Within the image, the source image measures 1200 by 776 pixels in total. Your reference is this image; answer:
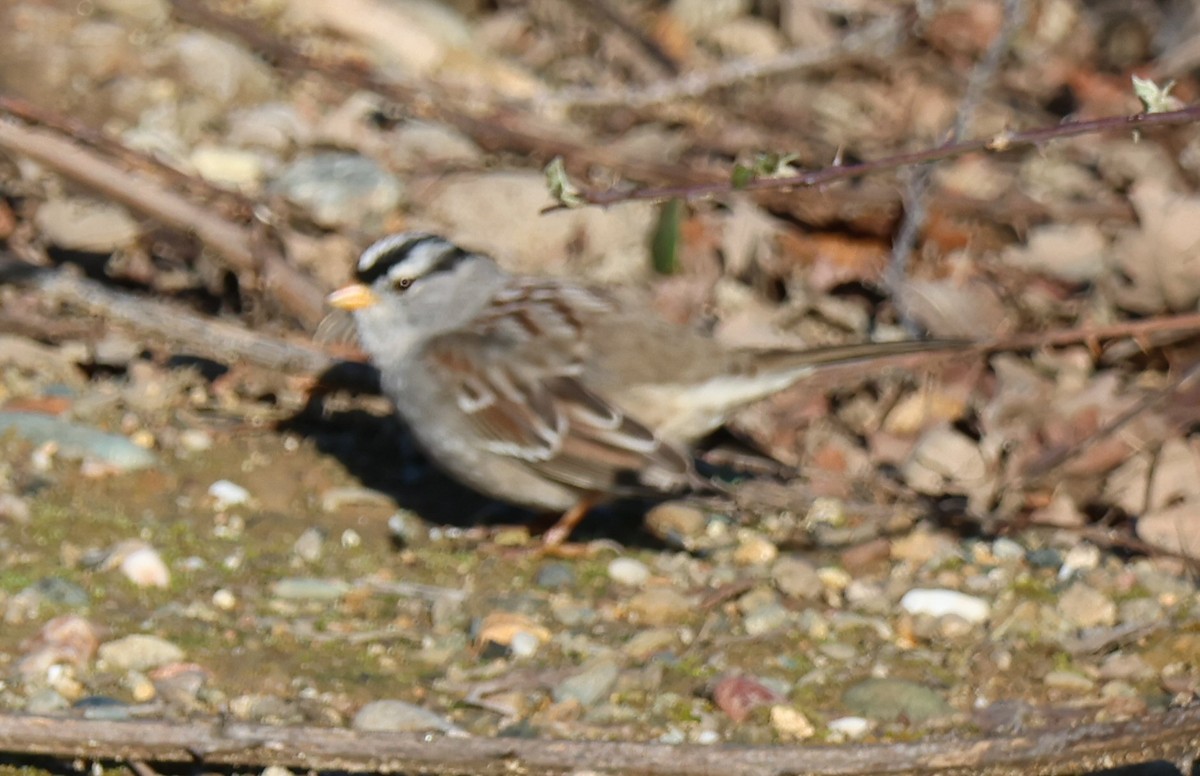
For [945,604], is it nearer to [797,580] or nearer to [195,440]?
[797,580]

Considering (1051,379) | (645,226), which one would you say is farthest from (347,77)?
(1051,379)

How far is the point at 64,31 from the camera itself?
6.88 metres

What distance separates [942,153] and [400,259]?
7.30 feet

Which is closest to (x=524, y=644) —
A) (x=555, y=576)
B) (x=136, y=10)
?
(x=555, y=576)

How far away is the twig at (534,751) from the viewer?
10.1 feet

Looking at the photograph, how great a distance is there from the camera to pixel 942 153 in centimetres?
310

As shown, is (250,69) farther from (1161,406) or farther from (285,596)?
(1161,406)

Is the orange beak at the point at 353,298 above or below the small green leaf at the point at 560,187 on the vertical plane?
above

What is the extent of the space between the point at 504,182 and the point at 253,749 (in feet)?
11.4

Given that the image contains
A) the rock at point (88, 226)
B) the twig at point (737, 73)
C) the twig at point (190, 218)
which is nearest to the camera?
the twig at point (190, 218)

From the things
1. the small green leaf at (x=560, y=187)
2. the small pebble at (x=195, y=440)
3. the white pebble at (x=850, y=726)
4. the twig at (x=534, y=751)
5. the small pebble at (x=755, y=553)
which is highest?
the small pebble at (x=195, y=440)

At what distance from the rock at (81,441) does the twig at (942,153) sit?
211 cm

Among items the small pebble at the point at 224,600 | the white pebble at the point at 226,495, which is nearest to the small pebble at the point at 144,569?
the small pebble at the point at 224,600

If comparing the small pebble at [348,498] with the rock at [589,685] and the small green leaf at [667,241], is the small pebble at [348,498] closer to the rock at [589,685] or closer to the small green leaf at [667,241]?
the rock at [589,685]
